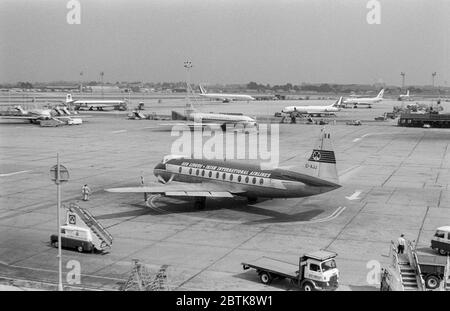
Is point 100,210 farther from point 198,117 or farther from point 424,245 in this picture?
point 198,117

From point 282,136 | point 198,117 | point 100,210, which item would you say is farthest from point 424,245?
point 198,117

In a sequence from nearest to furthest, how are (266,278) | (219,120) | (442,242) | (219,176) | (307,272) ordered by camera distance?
(307,272) → (266,278) → (442,242) → (219,176) → (219,120)

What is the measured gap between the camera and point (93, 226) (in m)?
33.4

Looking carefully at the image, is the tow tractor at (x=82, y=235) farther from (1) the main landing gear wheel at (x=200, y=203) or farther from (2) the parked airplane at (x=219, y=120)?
(2) the parked airplane at (x=219, y=120)

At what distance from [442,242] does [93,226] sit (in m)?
22.4

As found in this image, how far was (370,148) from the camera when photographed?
85062mm

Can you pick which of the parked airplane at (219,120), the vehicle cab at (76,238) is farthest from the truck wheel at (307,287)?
the parked airplane at (219,120)

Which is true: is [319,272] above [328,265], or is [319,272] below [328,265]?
below

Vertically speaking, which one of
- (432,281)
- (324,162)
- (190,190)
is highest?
(324,162)

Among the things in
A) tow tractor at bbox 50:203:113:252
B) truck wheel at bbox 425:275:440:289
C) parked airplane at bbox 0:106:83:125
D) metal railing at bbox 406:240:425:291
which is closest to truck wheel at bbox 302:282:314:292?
metal railing at bbox 406:240:425:291

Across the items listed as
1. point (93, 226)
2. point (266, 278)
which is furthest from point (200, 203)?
point (266, 278)

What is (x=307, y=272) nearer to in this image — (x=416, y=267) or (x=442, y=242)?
(x=416, y=267)

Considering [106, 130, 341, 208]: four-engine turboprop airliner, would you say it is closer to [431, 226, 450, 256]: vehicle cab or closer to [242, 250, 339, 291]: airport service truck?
[431, 226, 450, 256]: vehicle cab

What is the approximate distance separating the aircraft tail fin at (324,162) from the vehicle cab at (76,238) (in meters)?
17.2
